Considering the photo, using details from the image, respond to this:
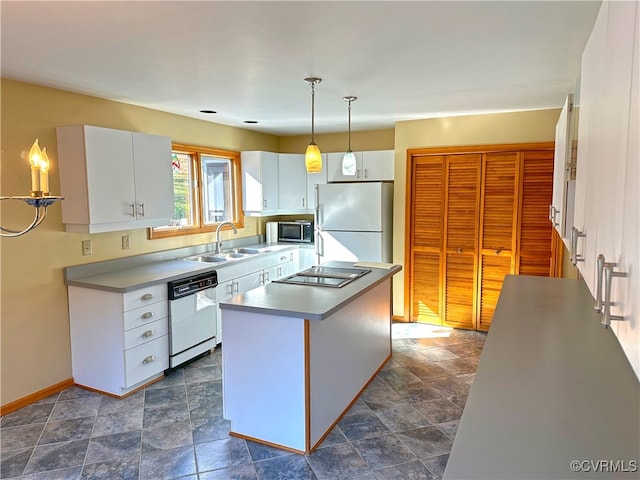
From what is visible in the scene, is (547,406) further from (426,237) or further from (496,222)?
(426,237)

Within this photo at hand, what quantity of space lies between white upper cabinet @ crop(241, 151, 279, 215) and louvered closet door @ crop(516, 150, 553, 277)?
279cm

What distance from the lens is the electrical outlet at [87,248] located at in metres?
3.40

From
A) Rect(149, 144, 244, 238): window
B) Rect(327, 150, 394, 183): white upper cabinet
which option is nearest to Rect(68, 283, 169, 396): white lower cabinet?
Rect(149, 144, 244, 238): window

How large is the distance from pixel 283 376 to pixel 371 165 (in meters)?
3.05

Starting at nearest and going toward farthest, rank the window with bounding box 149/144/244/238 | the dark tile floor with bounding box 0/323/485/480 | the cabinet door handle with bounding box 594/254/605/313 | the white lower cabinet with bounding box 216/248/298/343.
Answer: the cabinet door handle with bounding box 594/254/605/313 → the dark tile floor with bounding box 0/323/485/480 → the white lower cabinet with bounding box 216/248/298/343 → the window with bounding box 149/144/244/238

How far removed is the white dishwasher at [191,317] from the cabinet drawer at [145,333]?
0.22 ft

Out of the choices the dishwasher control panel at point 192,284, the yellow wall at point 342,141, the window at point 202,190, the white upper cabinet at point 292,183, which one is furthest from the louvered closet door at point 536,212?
the window at point 202,190

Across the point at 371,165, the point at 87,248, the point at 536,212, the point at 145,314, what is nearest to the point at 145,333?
the point at 145,314

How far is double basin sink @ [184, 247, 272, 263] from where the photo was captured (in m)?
4.44

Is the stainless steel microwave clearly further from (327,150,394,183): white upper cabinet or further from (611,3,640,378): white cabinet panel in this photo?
(611,3,640,378): white cabinet panel

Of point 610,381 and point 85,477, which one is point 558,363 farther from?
point 85,477

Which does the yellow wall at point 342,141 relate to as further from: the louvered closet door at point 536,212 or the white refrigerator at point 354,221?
the louvered closet door at point 536,212

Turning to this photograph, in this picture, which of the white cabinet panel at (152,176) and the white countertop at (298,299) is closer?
the white countertop at (298,299)

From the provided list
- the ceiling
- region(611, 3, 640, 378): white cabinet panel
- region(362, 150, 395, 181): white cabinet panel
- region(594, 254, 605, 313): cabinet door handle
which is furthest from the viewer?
region(362, 150, 395, 181): white cabinet panel
